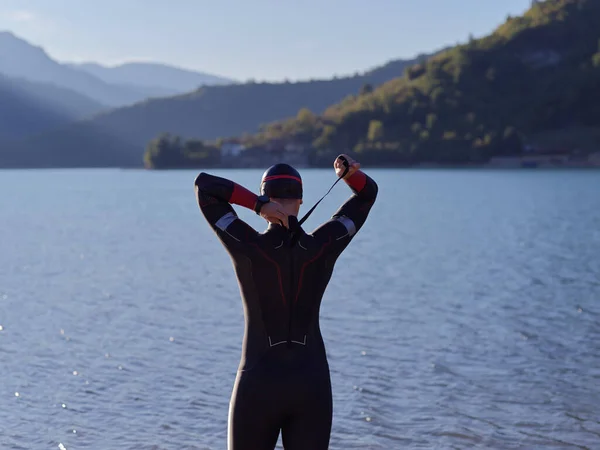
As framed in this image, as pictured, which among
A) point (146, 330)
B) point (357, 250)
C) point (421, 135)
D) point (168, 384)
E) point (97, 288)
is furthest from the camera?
point (421, 135)

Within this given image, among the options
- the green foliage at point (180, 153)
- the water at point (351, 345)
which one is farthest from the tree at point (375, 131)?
the water at point (351, 345)

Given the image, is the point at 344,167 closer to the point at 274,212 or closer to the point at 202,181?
the point at 274,212

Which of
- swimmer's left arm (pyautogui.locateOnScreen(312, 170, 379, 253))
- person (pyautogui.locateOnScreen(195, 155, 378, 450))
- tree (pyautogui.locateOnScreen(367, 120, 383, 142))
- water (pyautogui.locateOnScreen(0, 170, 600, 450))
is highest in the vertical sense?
tree (pyautogui.locateOnScreen(367, 120, 383, 142))

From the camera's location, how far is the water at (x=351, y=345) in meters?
11.2

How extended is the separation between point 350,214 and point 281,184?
59 cm

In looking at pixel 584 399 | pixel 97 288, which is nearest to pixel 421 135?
pixel 97 288

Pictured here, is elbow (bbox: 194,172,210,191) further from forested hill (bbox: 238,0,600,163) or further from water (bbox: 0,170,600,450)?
forested hill (bbox: 238,0,600,163)

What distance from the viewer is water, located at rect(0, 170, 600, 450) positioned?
11.2 m

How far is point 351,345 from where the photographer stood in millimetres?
16266

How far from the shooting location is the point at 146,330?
59.7 feet

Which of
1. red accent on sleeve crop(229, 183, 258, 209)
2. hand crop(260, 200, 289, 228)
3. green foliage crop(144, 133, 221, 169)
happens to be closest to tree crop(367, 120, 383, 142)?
green foliage crop(144, 133, 221, 169)

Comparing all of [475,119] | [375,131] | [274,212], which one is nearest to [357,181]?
[274,212]

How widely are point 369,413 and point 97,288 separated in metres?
14.9

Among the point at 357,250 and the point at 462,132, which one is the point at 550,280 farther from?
the point at 462,132
